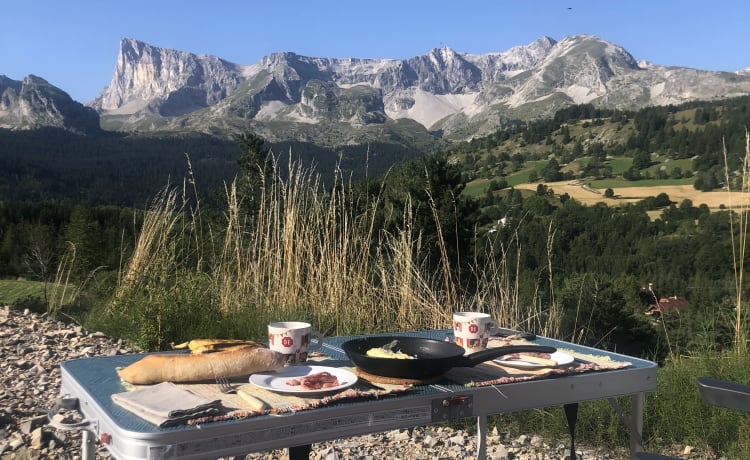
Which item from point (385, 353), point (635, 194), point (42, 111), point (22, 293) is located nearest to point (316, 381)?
point (385, 353)

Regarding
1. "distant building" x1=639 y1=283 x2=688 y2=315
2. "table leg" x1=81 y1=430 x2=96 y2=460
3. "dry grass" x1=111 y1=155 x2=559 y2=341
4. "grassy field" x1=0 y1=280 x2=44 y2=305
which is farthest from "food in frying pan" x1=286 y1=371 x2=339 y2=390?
"grassy field" x1=0 y1=280 x2=44 y2=305

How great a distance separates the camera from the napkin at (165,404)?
0.86 meters

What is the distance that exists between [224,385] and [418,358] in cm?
36

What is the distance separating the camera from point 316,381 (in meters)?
1.07

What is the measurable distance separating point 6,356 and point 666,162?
72.3m

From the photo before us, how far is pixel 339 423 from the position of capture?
965mm

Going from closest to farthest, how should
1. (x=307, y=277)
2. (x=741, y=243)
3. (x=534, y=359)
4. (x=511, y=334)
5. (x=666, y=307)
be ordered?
(x=534, y=359) < (x=511, y=334) < (x=741, y=243) < (x=307, y=277) < (x=666, y=307)

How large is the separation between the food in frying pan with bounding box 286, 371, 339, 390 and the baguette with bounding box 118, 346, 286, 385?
89 millimetres

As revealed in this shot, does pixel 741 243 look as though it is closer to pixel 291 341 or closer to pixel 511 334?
pixel 511 334

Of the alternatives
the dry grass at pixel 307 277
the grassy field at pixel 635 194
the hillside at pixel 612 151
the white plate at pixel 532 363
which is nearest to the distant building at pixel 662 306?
the dry grass at pixel 307 277

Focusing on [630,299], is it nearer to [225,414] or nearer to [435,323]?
[435,323]

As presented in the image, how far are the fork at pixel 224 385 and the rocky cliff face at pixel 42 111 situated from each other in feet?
589

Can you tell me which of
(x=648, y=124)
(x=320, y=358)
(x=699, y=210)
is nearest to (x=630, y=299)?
(x=699, y=210)

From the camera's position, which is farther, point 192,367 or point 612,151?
point 612,151
